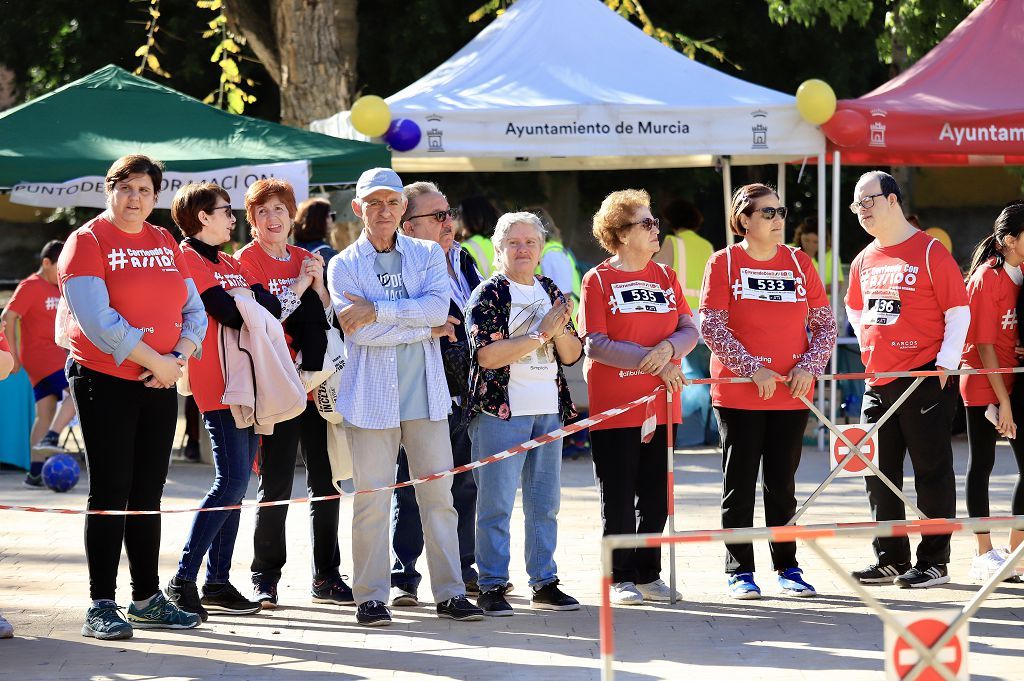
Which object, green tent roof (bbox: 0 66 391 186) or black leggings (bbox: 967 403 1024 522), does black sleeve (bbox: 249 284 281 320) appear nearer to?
black leggings (bbox: 967 403 1024 522)

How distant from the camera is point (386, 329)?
6.27m

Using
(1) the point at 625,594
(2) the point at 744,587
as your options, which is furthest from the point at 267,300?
(2) the point at 744,587

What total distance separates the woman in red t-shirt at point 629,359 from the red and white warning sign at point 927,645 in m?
2.84

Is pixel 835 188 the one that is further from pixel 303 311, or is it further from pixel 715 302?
pixel 303 311

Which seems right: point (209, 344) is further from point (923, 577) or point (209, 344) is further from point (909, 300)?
point (923, 577)

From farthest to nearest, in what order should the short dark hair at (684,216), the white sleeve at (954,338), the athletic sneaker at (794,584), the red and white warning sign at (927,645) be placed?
1. the short dark hair at (684,216)
2. the white sleeve at (954,338)
3. the athletic sneaker at (794,584)
4. the red and white warning sign at (927,645)

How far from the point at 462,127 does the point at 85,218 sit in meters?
12.2

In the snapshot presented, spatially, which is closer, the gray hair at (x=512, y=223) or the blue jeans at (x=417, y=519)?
the gray hair at (x=512, y=223)

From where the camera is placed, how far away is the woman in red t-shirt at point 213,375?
641cm

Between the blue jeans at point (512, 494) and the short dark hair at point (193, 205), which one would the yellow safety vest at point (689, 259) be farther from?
the short dark hair at point (193, 205)

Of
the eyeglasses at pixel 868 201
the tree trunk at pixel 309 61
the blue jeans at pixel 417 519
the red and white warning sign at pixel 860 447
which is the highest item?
the tree trunk at pixel 309 61

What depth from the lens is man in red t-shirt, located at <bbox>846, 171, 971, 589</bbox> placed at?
6992 mm

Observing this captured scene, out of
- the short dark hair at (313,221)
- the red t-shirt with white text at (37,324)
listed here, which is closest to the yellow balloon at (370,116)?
the red t-shirt with white text at (37,324)

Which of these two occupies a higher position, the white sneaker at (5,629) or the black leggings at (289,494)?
the black leggings at (289,494)
